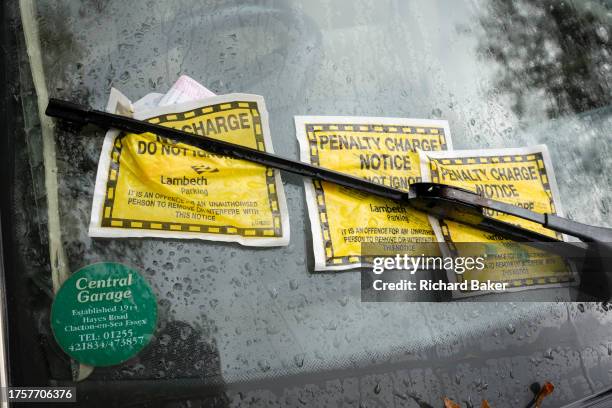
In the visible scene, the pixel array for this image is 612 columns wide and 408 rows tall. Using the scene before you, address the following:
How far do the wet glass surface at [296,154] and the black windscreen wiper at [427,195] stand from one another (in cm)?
5

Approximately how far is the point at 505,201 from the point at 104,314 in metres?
0.97

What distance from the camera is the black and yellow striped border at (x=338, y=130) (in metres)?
1.36

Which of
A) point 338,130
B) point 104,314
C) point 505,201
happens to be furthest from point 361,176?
point 104,314

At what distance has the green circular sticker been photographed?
1189mm

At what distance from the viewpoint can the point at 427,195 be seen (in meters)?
1.42

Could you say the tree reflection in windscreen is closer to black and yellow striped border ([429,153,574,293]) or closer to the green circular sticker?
black and yellow striped border ([429,153,574,293])

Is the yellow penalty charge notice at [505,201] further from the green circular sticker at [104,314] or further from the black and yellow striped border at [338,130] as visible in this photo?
the green circular sticker at [104,314]

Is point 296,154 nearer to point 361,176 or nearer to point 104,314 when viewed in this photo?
point 361,176

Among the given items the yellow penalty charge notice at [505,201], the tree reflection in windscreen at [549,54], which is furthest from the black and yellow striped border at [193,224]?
the tree reflection in windscreen at [549,54]

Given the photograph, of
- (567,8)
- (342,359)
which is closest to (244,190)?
(342,359)

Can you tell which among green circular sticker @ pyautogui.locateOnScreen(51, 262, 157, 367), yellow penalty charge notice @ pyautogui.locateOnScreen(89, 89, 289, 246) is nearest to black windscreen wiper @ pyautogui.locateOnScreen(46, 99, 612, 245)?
yellow penalty charge notice @ pyautogui.locateOnScreen(89, 89, 289, 246)

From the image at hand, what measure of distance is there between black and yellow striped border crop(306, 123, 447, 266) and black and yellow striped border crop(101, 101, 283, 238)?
3.9 inches

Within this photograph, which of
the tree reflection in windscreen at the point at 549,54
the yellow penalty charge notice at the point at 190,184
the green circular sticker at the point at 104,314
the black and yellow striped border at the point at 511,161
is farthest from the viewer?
the tree reflection in windscreen at the point at 549,54

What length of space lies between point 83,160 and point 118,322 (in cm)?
35
